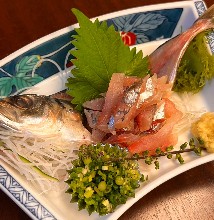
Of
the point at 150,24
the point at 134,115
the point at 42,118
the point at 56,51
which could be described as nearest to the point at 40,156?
the point at 42,118

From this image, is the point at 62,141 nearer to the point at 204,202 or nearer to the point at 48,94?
the point at 48,94

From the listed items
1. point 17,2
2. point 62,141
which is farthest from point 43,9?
point 62,141

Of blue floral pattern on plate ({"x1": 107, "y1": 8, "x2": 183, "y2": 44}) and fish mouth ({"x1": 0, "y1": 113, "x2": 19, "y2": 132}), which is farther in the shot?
blue floral pattern on plate ({"x1": 107, "y1": 8, "x2": 183, "y2": 44})

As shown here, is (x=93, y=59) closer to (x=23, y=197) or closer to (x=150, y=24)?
(x=150, y=24)

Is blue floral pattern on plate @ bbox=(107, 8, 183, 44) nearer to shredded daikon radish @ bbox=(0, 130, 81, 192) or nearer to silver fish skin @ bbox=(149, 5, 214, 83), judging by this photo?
silver fish skin @ bbox=(149, 5, 214, 83)

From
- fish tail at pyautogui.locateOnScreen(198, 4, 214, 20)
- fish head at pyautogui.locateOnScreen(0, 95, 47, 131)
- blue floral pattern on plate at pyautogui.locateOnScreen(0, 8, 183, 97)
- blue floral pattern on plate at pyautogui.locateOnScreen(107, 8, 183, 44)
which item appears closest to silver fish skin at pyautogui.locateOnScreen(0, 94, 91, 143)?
fish head at pyautogui.locateOnScreen(0, 95, 47, 131)

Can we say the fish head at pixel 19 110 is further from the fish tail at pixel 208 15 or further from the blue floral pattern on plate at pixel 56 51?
the fish tail at pixel 208 15
